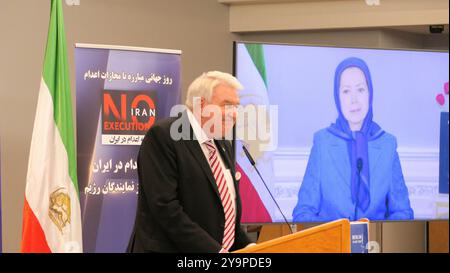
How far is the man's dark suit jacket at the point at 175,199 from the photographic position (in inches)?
119

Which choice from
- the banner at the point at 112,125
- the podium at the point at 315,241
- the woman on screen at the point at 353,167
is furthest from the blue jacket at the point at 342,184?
the podium at the point at 315,241

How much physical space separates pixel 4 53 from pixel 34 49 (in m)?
0.26

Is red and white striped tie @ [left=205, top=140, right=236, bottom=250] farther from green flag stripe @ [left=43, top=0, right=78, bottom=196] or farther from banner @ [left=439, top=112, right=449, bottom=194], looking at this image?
banner @ [left=439, top=112, right=449, bottom=194]

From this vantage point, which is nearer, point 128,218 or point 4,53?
point 128,218

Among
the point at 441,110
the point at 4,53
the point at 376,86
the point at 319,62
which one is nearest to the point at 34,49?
the point at 4,53

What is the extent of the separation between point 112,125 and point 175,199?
82.9 inches

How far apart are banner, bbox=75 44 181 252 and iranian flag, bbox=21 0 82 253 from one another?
0.22 meters

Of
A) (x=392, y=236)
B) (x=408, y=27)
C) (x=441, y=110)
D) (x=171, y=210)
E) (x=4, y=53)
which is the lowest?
(x=392, y=236)

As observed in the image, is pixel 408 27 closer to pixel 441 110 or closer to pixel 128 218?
pixel 441 110

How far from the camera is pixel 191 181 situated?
3.12 meters

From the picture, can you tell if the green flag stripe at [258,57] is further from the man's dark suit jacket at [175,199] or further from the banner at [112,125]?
the man's dark suit jacket at [175,199]

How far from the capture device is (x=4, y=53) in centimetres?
557
